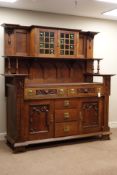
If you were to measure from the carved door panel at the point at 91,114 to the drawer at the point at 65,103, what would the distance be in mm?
166

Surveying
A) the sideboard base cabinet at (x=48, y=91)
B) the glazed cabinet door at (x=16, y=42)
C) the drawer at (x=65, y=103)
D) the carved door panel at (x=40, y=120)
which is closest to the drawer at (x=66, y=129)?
the sideboard base cabinet at (x=48, y=91)

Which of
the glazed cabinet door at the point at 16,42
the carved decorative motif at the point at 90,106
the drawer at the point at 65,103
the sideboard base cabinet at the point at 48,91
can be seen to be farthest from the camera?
the carved decorative motif at the point at 90,106

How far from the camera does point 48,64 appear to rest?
469 cm

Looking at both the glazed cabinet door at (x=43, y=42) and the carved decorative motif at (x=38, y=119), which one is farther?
the glazed cabinet door at (x=43, y=42)

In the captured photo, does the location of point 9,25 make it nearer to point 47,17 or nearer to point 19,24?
point 19,24

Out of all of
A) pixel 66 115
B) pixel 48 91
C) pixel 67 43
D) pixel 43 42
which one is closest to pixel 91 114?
pixel 66 115

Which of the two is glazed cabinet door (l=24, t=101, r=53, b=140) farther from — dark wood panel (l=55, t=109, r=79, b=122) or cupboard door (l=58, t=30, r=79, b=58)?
cupboard door (l=58, t=30, r=79, b=58)

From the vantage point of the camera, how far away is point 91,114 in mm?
4488

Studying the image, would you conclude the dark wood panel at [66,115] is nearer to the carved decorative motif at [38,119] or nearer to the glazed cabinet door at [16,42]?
the carved decorative motif at [38,119]

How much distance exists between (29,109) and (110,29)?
8.68ft

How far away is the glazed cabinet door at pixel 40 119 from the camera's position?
402cm

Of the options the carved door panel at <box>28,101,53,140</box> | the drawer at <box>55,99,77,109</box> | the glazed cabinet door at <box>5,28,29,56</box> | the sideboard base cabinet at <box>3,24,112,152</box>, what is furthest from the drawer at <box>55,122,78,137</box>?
the glazed cabinet door at <box>5,28,29,56</box>

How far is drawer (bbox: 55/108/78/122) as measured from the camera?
13.8ft

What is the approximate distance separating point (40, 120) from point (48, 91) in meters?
0.50
